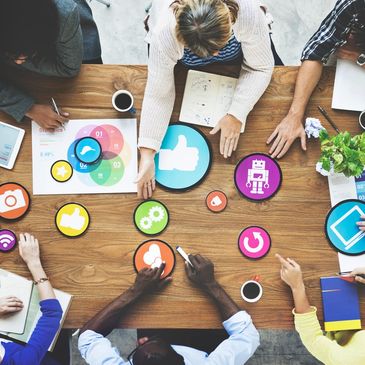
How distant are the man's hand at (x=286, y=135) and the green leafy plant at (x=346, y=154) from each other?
16 cm

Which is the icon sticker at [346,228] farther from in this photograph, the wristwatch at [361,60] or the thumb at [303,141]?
the wristwatch at [361,60]

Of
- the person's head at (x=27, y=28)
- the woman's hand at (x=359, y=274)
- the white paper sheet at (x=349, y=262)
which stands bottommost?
the woman's hand at (x=359, y=274)

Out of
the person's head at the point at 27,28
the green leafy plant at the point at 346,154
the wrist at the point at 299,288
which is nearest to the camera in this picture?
the person's head at the point at 27,28

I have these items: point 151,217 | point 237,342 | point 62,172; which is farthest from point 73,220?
point 237,342

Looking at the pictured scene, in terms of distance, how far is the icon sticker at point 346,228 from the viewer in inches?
72.7

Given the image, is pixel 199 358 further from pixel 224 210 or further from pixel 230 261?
pixel 224 210

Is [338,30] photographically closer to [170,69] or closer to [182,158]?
[170,69]

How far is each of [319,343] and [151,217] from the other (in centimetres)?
77

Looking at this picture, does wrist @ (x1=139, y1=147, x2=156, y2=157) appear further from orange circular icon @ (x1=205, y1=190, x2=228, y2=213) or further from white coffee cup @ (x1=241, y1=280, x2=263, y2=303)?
white coffee cup @ (x1=241, y1=280, x2=263, y2=303)

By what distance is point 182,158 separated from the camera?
1888 millimetres

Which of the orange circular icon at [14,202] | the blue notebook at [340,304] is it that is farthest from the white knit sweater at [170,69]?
the blue notebook at [340,304]

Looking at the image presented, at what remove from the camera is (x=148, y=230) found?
1.86 m

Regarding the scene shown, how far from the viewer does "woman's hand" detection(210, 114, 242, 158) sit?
186cm

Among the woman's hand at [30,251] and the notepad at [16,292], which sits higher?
the woman's hand at [30,251]
